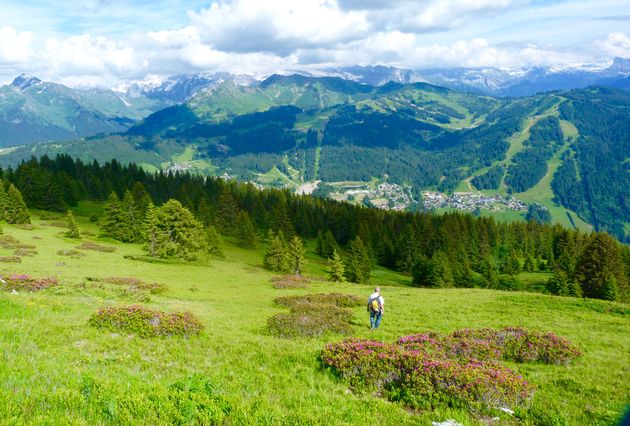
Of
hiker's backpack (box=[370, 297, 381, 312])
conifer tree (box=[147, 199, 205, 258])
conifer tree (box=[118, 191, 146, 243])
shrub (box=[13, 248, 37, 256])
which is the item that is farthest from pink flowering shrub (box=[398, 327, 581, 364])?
conifer tree (box=[118, 191, 146, 243])

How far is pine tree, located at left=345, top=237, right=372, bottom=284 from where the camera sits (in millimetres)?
83438

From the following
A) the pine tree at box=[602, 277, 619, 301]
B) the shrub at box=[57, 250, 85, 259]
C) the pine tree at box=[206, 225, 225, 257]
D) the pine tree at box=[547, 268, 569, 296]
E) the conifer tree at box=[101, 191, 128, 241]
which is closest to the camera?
the shrub at box=[57, 250, 85, 259]

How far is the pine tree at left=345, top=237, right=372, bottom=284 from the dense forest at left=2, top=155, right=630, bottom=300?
29 cm

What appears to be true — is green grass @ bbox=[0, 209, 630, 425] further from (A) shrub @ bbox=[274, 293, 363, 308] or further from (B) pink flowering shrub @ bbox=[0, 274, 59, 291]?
(A) shrub @ bbox=[274, 293, 363, 308]

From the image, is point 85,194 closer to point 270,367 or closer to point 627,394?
point 270,367

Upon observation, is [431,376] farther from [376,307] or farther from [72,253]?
[72,253]

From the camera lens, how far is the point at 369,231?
118875mm

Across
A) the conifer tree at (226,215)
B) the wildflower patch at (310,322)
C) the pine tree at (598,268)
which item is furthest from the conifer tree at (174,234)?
the pine tree at (598,268)

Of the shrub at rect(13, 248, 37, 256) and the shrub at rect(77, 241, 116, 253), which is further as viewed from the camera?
the shrub at rect(77, 241, 116, 253)

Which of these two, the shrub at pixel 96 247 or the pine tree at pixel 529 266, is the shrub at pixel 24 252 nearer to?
the shrub at pixel 96 247

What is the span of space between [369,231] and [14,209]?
8934cm

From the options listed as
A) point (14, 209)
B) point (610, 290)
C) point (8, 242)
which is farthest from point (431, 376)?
point (14, 209)

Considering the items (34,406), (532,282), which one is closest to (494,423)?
(34,406)

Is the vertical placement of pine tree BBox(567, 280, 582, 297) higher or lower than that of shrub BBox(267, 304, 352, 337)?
Result: lower
